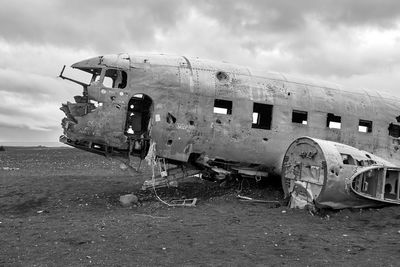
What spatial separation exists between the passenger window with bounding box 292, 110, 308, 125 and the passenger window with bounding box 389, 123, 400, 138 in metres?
3.79

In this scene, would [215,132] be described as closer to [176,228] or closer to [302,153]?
[302,153]

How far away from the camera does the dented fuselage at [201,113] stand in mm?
13867

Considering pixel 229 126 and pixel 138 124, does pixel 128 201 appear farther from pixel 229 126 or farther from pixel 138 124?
pixel 229 126

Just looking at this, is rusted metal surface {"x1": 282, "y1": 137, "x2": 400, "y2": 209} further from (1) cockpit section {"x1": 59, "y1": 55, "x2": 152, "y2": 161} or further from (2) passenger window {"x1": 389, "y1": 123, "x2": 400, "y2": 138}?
(1) cockpit section {"x1": 59, "y1": 55, "x2": 152, "y2": 161}

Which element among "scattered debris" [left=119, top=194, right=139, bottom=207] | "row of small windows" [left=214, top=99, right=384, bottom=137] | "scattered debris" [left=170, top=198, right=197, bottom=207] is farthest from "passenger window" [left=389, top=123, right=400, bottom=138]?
"scattered debris" [left=119, top=194, right=139, bottom=207]

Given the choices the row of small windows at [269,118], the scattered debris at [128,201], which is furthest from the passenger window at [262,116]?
the scattered debris at [128,201]

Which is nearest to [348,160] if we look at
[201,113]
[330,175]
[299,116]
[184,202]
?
[330,175]

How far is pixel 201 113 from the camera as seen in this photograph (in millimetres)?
14641

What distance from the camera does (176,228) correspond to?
34.6 feet

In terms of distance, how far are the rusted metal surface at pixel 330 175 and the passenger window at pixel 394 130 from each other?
3.88 meters

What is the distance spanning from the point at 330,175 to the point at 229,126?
3988mm

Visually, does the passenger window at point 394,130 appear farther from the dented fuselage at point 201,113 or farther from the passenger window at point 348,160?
the passenger window at point 348,160

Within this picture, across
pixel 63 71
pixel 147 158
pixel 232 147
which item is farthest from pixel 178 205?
pixel 63 71

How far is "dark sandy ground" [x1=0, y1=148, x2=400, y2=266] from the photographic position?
8289mm
